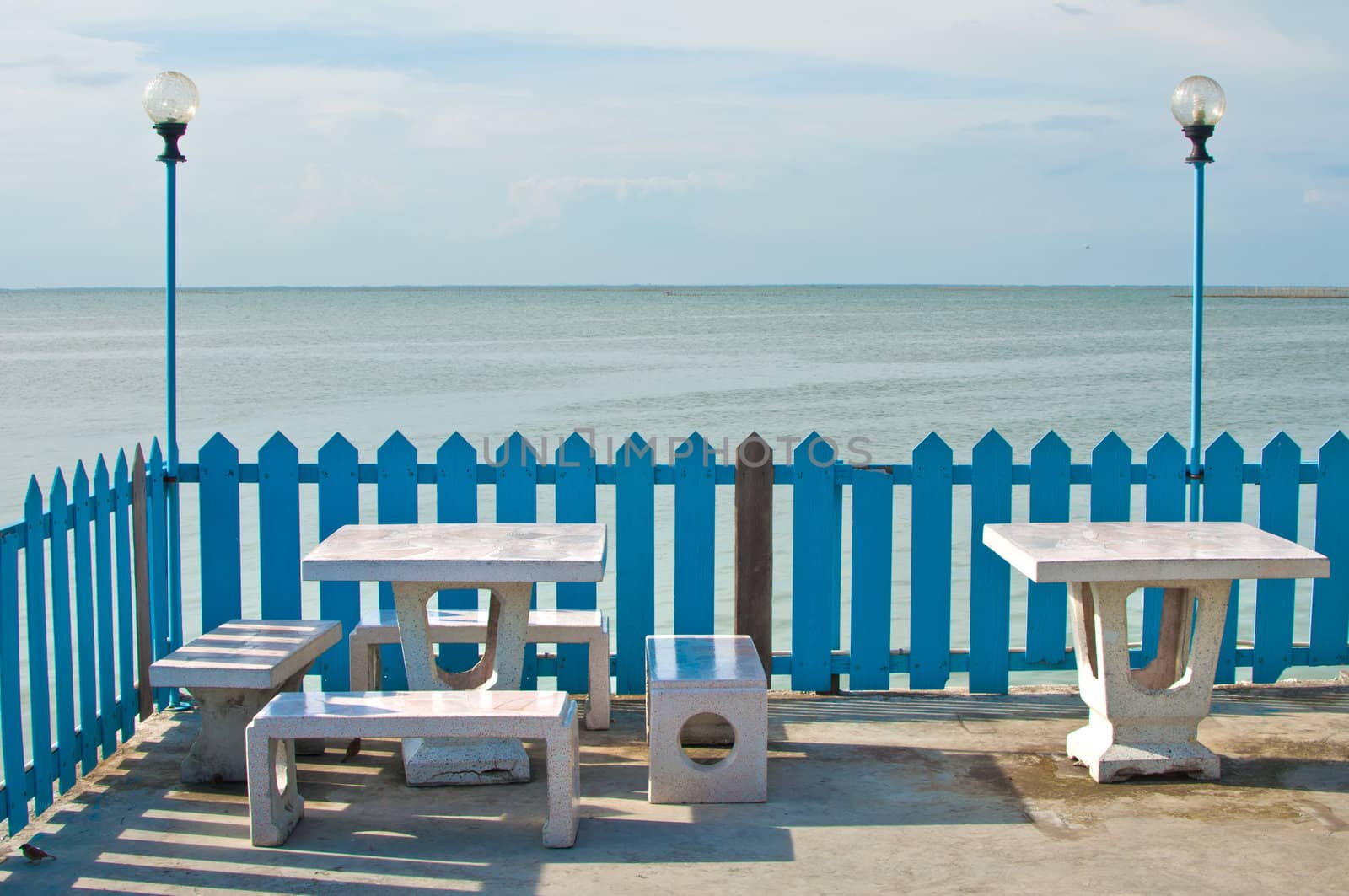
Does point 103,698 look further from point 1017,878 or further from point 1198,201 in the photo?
point 1198,201

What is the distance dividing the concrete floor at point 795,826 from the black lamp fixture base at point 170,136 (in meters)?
2.83

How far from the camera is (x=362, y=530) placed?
18.1 ft

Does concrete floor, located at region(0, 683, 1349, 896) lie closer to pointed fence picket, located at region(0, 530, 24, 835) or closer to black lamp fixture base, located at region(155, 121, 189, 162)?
pointed fence picket, located at region(0, 530, 24, 835)

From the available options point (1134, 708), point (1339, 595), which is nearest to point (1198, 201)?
point (1339, 595)

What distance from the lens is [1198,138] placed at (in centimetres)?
652

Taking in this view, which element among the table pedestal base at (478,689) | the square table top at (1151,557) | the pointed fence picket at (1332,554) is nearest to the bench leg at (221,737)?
the table pedestal base at (478,689)

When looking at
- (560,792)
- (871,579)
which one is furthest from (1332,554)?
(560,792)

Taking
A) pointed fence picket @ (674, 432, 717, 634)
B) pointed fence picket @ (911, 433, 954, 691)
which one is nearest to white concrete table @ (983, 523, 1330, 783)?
pointed fence picket @ (911, 433, 954, 691)

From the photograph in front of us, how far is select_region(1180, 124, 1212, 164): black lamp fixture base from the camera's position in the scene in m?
6.49

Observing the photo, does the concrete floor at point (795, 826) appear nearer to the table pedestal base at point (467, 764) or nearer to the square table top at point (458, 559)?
the table pedestal base at point (467, 764)

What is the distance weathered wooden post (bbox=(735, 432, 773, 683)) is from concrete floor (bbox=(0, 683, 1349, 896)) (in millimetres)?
575

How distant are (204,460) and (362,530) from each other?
1253mm

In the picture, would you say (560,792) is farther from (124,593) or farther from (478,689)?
(124,593)

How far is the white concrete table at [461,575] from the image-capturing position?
4820mm
